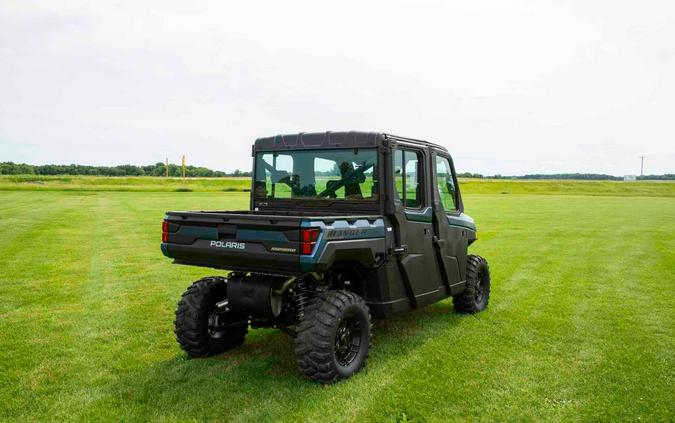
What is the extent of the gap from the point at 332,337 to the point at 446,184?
3106 millimetres

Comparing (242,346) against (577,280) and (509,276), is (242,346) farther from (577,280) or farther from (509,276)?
(577,280)

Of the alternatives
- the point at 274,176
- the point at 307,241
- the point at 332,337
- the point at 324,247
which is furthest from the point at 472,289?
the point at 307,241

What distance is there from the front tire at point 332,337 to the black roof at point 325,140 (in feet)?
5.52

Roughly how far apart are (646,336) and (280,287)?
477 centimetres

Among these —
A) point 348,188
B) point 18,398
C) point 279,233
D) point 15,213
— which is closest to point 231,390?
point 279,233

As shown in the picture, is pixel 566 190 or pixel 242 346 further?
pixel 566 190

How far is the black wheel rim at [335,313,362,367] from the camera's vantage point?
562 cm

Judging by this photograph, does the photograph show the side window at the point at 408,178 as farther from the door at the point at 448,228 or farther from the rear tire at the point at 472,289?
the rear tire at the point at 472,289

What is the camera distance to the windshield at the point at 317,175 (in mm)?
6312

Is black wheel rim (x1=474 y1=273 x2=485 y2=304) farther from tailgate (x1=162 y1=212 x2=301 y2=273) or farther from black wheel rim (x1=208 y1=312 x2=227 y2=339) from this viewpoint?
tailgate (x1=162 y1=212 x2=301 y2=273)

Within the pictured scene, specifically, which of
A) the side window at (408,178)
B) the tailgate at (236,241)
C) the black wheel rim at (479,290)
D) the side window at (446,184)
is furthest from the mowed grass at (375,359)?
the side window at (408,178)

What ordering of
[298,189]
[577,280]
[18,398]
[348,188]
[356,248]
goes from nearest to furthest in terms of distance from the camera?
1. [18,398]
2. [356,248]
3. [348,188]
4. [298,189]
5. [577,280]

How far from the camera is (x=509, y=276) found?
1162 cm


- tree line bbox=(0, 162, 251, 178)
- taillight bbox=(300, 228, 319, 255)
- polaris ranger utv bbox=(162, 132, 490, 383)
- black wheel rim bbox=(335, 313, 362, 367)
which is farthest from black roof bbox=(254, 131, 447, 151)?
tree line bbox=(0, 162, 251, 178)
